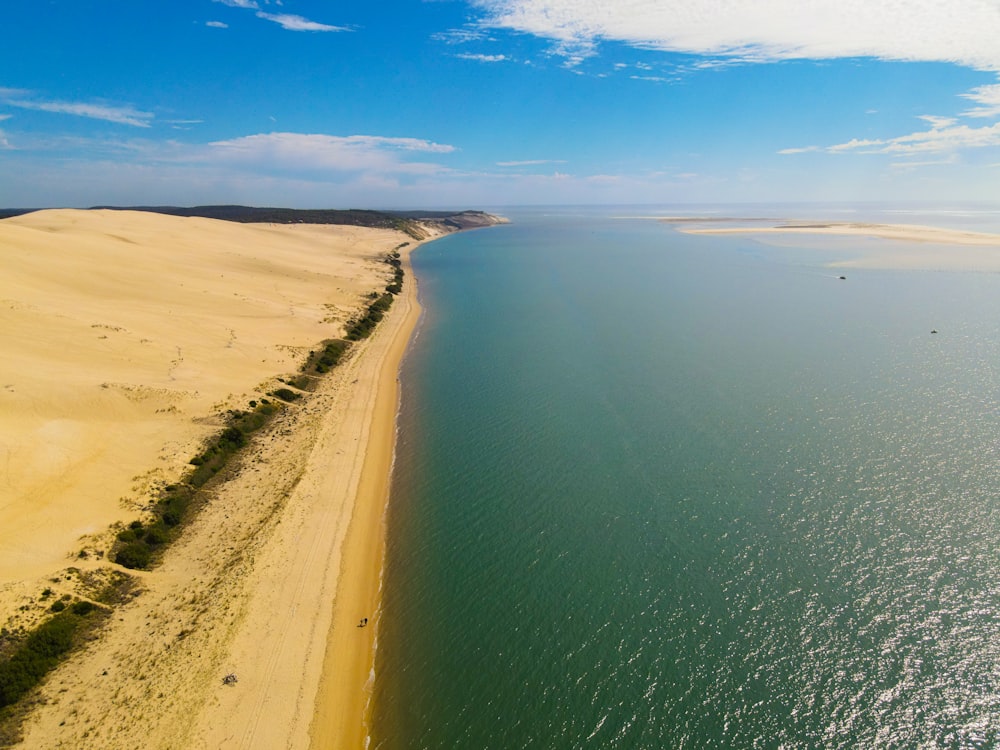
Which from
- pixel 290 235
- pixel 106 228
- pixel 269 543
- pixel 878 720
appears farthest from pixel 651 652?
pixel 290 235

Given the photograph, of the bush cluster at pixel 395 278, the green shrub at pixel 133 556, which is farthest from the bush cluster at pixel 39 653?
the bush cluster at pixel 395 278

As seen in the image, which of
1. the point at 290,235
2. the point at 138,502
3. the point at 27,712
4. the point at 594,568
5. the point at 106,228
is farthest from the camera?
the point at 290,235

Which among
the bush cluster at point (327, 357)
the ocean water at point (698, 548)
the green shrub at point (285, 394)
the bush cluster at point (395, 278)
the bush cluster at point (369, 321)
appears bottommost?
the ocean water at point (698, 548)

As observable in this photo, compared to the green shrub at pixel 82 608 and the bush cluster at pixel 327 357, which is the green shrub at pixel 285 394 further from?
the green shrub at pixel 82 608

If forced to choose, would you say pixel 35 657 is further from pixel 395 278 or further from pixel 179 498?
pixel 395 278

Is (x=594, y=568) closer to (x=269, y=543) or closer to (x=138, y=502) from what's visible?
(x=269, y=543)

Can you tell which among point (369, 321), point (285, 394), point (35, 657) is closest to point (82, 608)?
point (35, 657)

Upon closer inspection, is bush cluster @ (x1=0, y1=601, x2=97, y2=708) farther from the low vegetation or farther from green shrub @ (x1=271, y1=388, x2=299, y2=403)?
green shrub @ (x1=271, y1=388, x2=299, y2=403)
